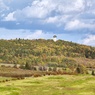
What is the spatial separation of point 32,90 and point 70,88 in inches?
335

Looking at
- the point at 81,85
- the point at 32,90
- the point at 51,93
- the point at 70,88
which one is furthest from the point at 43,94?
the point at 81,85

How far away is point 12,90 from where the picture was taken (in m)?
65.5

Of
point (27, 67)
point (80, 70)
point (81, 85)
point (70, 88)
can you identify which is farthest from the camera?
point (27, 67)

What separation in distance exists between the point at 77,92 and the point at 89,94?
269 centimetres

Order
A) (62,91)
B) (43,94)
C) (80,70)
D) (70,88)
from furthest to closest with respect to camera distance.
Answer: (80,70) < (70,88) < (62,91) < (43,94)

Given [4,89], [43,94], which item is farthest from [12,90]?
[43,94]

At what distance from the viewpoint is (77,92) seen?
65375mm

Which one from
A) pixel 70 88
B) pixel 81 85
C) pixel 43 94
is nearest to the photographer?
pixel 43 94

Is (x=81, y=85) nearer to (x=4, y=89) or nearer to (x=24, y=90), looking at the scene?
(x=24, y=90)

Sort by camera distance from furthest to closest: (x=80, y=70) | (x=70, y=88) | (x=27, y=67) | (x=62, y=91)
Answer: (x=27, y=67) → (x=80, y=70) → (x=70, y=88) → (x=62, y=91)

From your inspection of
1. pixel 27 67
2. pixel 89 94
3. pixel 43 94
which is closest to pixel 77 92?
pixel 89 94

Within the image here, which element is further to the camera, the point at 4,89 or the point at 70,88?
the point at 70,88

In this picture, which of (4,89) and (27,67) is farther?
(27,67)

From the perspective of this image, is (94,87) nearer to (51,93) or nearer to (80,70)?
(51,93)
